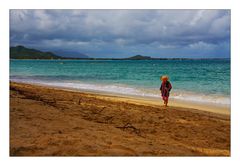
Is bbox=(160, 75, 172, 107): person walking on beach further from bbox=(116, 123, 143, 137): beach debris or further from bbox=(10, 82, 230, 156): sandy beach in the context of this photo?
bbox=(116, 123, 143, 137): beach debris

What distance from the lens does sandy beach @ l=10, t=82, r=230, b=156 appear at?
4070 mm

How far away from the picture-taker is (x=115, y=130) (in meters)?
4.82

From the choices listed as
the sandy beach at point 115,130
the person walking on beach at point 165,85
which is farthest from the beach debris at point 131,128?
the person walking on beach at point 165,85

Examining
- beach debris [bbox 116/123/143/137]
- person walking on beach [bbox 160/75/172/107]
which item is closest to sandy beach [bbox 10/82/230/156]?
beach debris [bbox 116/123/143/137]

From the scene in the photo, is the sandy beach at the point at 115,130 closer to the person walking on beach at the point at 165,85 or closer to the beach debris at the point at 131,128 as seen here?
the beach debris at the point at 131,128

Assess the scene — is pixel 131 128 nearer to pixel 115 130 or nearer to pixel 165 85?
pixel 115 130

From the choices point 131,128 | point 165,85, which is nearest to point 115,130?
point 131,128

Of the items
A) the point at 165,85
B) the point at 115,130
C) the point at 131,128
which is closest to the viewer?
the point at 115,130

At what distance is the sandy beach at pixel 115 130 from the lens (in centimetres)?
407
